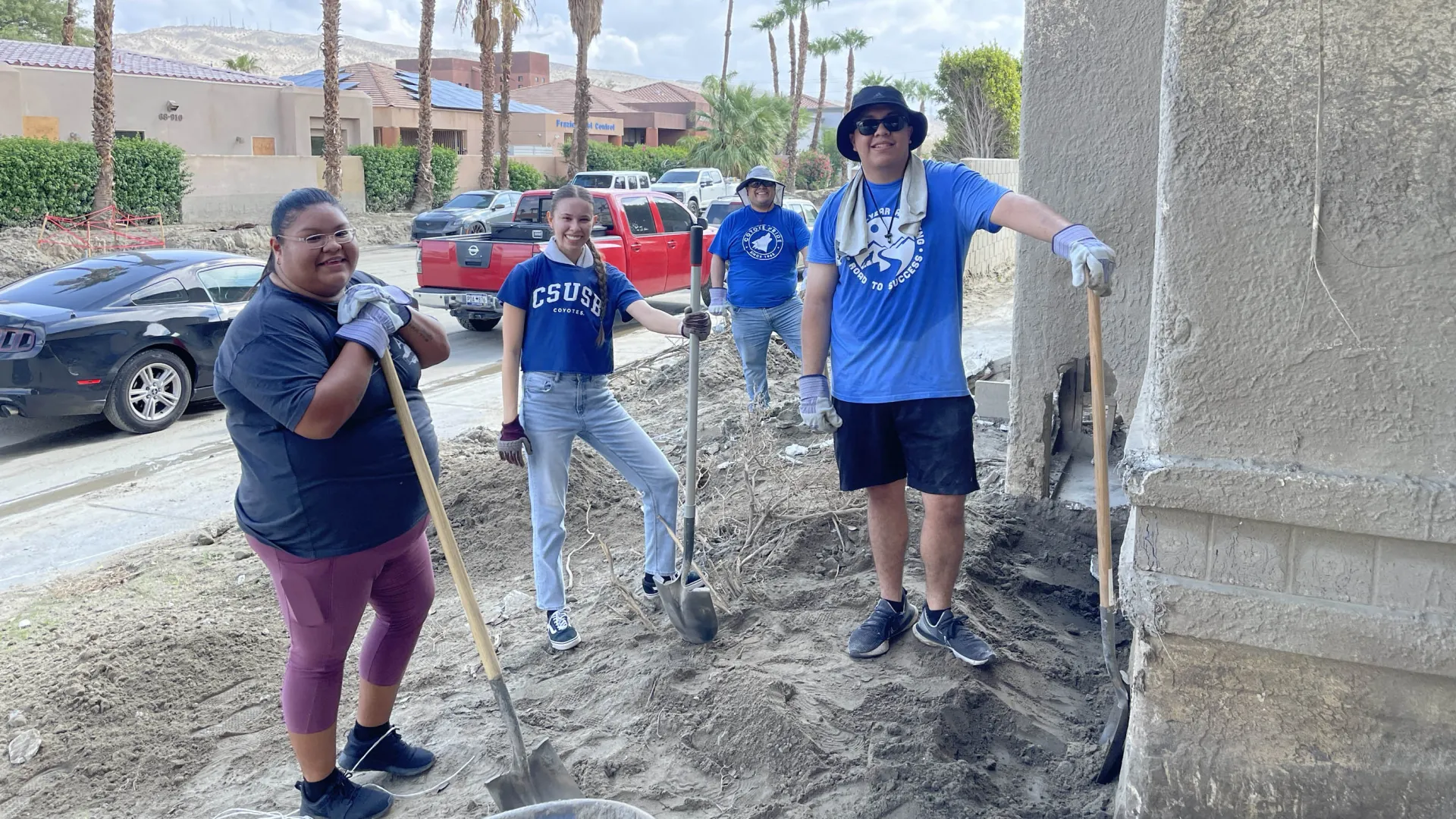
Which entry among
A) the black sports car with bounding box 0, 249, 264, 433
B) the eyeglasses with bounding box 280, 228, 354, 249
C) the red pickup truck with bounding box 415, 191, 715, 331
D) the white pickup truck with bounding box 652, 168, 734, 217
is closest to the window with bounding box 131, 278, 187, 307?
the black sports car with bounding box 0, 249, 264, 433

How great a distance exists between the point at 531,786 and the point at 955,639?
161 cm

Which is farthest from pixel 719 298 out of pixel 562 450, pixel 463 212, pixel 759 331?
pixel 463 212

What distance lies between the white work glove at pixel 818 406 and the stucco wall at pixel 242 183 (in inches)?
1047

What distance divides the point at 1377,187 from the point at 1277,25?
0.41 meters

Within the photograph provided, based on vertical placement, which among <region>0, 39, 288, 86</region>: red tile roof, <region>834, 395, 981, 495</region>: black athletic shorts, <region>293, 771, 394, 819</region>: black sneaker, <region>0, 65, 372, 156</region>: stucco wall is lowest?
<region>293, 771, 394, 819</region>: black sneaker

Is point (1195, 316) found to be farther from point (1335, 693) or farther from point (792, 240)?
point (792, 240)

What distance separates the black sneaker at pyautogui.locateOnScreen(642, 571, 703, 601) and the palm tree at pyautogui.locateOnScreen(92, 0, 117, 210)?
20910 millimetres

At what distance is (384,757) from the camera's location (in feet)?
12.0

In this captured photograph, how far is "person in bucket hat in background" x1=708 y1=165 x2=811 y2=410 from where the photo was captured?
331 inches

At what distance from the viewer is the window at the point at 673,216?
15.2 metres

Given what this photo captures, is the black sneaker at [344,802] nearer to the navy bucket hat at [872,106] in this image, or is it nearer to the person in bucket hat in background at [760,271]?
the navy bucket hat at [872,106]

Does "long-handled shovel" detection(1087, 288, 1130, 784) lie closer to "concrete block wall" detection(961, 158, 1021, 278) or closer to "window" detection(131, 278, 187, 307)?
"window" detection(131, 278, 187, 307)

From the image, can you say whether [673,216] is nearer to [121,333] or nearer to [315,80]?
[121,333]

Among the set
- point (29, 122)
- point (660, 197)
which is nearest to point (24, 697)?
point (660, 197)
